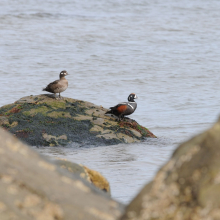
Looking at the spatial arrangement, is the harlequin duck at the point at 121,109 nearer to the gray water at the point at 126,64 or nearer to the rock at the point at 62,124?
the rock at the point at 62,124

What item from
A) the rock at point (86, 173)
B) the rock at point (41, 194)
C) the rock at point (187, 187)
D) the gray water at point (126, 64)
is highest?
the rock at point (187, 187)

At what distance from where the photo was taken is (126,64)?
22062 millimetres

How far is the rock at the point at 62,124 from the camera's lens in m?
9.59

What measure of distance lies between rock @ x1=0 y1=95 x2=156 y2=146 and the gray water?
26 cm

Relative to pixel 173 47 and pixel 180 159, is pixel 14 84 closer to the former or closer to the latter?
pixel 173 47

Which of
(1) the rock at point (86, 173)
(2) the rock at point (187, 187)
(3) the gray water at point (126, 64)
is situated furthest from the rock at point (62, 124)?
(2) the rock at point (187, 187)

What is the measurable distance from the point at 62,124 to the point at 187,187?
7.52 meters

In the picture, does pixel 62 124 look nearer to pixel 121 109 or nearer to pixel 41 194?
pixel 121 109

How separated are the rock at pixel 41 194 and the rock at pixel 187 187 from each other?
0.23 m

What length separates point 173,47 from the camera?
26.1m

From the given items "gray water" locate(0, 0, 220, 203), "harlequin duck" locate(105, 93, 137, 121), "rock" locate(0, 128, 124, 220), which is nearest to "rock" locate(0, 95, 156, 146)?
"harlequin duck" locate(105, 93, 137, 121)

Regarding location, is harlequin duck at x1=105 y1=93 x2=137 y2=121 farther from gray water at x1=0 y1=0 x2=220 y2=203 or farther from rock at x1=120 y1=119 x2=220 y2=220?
rock at x1=120 y1=119 x2=220 y2=220

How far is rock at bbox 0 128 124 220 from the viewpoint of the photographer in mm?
2580

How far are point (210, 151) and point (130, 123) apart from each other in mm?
7950
